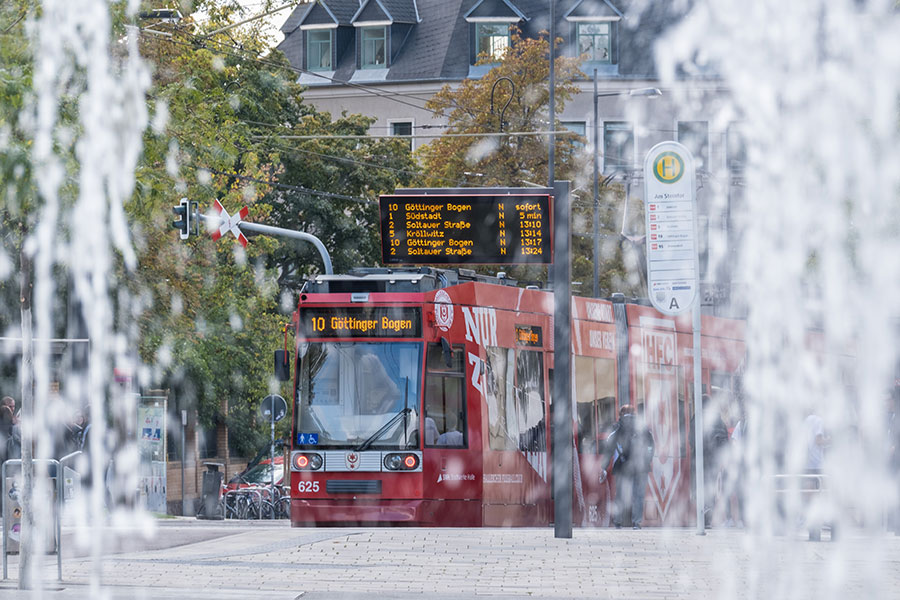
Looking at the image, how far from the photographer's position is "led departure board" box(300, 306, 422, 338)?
67.1 ft

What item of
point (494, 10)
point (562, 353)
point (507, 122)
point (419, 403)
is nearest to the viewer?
point (562, 353)

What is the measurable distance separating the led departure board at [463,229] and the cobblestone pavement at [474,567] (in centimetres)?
426

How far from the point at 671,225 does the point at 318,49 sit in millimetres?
47831

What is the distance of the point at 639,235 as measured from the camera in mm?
51219

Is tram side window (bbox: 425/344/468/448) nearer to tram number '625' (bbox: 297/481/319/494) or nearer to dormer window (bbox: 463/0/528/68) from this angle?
tram number '625' (bbox: 297/481/319/494)

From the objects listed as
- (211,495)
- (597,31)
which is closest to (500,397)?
(211,495)

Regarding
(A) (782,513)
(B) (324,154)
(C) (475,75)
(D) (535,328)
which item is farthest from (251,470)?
(C) (475,75)

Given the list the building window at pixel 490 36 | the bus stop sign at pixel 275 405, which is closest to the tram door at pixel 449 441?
the bus stop sign at pixel 275 405

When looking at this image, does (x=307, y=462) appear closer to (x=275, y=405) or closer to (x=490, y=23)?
(x=275, y=405)

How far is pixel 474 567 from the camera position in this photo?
1466cm

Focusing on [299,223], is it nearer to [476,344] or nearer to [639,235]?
[639,235]

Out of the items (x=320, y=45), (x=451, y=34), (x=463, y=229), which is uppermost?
(x=451, y=34)

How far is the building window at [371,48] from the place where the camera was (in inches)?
2500

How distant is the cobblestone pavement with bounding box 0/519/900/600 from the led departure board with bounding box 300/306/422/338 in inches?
98.0
